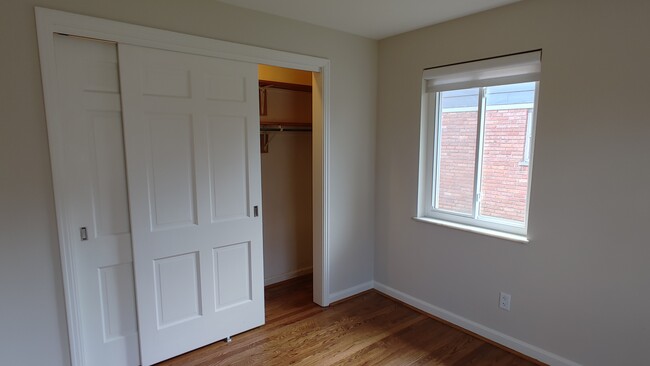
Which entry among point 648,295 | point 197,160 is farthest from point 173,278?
point 648,295

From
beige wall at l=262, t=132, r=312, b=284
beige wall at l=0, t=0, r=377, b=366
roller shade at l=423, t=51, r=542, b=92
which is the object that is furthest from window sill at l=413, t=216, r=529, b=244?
beige wall at l=0, t=0, r=377, b=366

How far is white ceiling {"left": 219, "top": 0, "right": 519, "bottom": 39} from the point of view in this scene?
2320 millimetres

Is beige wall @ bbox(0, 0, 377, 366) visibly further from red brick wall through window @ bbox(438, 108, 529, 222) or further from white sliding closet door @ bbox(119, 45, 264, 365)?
red brick wall through window @ bbox(438, 108, 529, 222)

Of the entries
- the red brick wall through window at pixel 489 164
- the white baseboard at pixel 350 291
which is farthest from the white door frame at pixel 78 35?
Answer: the white baseboard at pixel 350 291

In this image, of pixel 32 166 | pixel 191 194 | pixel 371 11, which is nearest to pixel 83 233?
pixel 32 166

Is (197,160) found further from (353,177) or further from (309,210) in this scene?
(309,210)

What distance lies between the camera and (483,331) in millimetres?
2658

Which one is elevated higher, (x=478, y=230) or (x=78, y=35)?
(x=78, y=35)

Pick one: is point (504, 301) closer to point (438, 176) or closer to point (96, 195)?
point (438, 176)

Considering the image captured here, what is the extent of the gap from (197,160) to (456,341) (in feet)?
7.47

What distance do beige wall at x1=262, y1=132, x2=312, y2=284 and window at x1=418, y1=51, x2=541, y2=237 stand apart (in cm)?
131

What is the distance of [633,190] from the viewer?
1.93m

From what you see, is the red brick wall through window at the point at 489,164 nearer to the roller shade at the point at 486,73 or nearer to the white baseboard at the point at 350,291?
the roller shade at the point at 486,73

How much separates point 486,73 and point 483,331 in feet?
6.27
